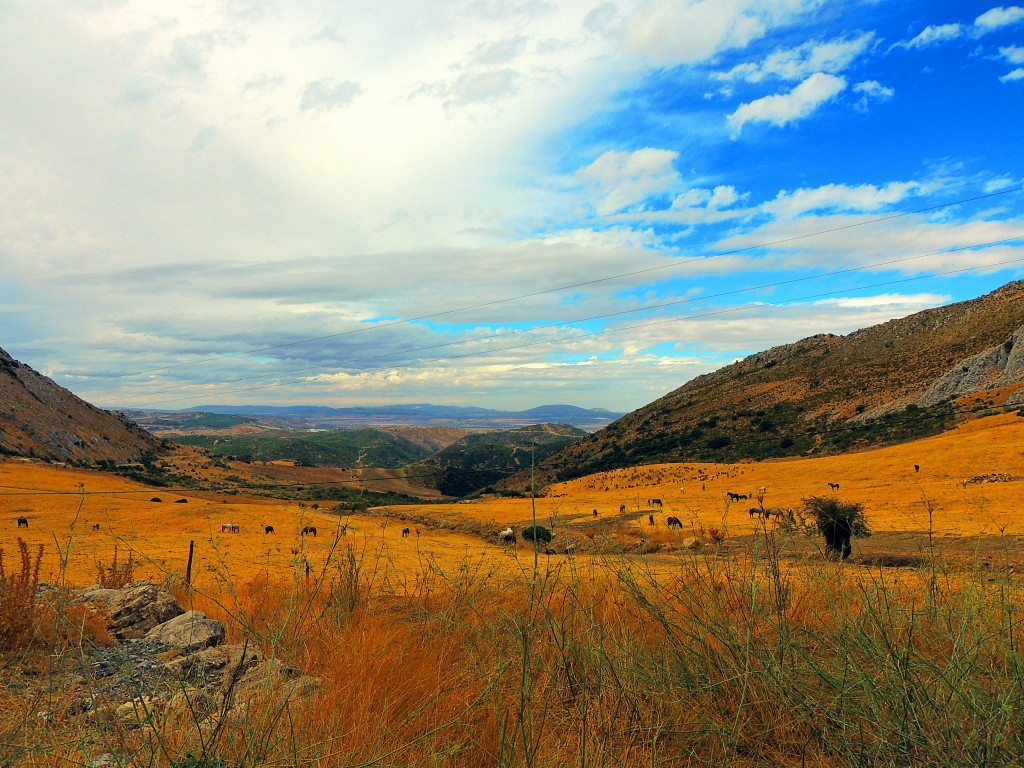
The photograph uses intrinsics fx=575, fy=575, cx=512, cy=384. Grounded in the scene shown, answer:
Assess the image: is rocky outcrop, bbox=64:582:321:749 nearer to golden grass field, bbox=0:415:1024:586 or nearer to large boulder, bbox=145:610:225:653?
large boulder, bbox=145:610:225:653

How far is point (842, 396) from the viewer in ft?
277

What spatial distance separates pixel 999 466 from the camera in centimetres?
3806

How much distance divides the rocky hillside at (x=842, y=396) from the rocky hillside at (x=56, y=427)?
222 ft

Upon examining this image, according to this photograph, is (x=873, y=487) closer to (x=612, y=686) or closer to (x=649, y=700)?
(x=649, y=700)

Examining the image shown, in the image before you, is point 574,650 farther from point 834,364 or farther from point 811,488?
point 834,364

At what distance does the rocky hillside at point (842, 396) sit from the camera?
64.8 metres

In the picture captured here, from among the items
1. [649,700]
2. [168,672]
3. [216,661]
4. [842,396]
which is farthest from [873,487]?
[842,396]

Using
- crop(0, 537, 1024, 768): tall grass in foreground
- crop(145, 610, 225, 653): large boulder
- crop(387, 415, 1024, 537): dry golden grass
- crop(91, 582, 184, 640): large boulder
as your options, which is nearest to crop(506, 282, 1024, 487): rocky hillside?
crop(387, 415, 1024, 537): dry golden grass

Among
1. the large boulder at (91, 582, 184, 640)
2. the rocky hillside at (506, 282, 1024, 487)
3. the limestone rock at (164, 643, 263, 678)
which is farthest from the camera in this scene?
the rocky hillside at (506, 282, 1024, 487)

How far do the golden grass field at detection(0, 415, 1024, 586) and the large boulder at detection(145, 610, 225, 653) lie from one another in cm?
778

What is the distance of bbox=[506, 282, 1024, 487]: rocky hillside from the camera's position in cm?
6481

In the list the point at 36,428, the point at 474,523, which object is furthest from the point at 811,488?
the point at 36,428

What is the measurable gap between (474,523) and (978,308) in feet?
311

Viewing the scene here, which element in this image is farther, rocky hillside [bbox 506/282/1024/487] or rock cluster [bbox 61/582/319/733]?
rocky hillside [bbox 506/282/1024/487]
